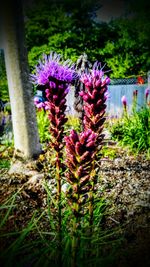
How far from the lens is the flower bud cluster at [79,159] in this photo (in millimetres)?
1116

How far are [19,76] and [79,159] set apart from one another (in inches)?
117

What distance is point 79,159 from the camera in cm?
114

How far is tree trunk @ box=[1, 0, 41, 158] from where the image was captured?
150 inches

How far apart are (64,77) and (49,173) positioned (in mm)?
2288

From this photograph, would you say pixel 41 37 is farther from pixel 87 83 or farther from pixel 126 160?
pixel 87 83

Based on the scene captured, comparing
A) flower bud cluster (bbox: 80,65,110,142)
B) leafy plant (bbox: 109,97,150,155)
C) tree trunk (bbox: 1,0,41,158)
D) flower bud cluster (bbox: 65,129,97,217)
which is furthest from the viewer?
leafy plant (bbox: 109,97,150,155)

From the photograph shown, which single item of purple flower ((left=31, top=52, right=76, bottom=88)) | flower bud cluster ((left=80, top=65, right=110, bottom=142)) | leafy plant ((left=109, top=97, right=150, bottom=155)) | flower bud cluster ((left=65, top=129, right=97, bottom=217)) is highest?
purple flower ((left=31, top=52, right=76, bottom=88))

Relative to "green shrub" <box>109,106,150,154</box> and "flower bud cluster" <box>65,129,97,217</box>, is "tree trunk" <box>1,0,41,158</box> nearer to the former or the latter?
"green shrub" <box>109,106,150,154</box>

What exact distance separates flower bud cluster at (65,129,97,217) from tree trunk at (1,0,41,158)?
2907 millimetres

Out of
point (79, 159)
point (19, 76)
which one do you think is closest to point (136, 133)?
point (19, 76)

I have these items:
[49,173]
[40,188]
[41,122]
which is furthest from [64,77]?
[41,122]

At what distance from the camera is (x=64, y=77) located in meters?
1.75

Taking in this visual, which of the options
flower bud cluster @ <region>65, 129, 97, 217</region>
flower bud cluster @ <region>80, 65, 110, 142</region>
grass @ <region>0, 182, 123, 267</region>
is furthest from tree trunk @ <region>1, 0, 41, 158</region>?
flower bud cluster @ <region>65, 129, 97, 217</region>

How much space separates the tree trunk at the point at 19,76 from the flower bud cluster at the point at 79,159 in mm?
2907
